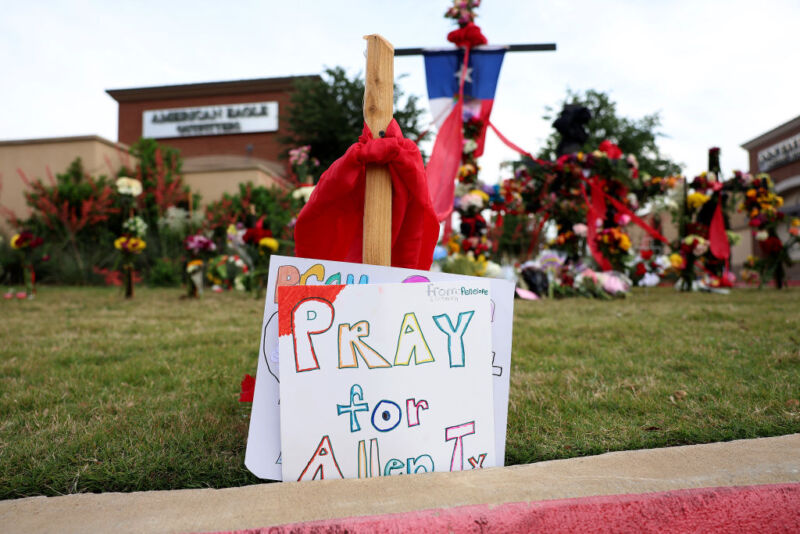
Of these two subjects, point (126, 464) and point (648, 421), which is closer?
point (126, 464)

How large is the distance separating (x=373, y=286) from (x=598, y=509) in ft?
2.24

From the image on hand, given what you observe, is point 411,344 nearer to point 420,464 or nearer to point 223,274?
point 420,464

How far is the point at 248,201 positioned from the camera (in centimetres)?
1333

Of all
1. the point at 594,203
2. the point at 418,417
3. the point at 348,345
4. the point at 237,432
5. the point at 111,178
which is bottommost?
the point at 237,432

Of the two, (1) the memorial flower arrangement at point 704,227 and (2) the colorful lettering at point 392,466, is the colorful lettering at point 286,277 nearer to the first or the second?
(2) the colorful lettering at point 392,466

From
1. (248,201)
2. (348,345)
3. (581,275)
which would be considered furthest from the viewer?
(248,201)

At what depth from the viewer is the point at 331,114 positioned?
16.4 m

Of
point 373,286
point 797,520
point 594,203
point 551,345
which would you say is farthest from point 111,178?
point 797,520

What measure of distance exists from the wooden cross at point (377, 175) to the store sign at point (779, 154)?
19.4m

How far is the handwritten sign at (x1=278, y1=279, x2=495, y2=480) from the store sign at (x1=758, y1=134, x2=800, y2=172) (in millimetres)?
19505

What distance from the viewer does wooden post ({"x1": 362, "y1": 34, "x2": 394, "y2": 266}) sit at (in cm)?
142

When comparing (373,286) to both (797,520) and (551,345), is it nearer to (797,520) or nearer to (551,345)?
(797,520)

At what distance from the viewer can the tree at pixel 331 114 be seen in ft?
53.8

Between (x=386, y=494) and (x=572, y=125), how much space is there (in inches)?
302
